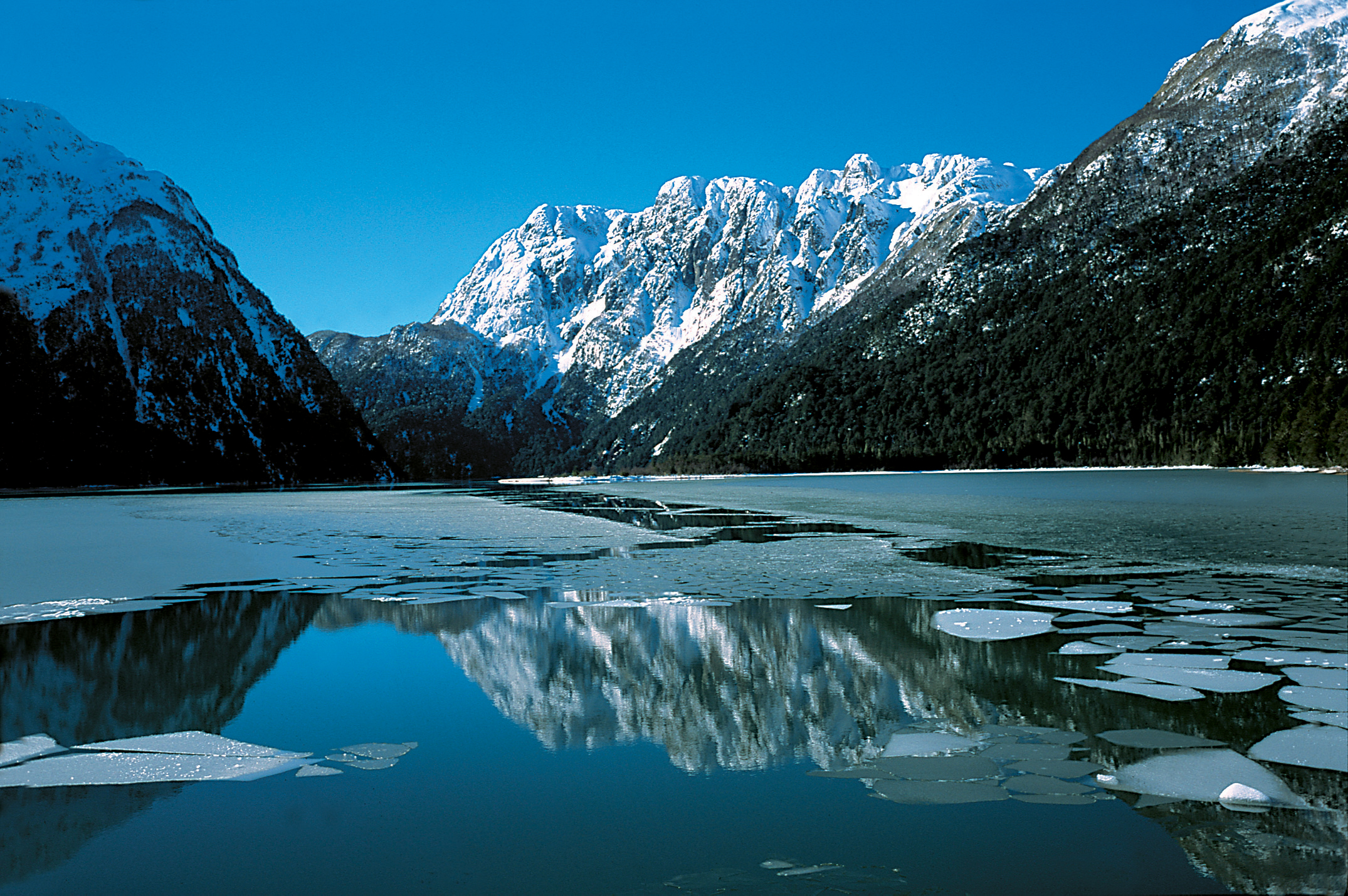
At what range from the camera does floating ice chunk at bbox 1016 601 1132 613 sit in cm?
1669

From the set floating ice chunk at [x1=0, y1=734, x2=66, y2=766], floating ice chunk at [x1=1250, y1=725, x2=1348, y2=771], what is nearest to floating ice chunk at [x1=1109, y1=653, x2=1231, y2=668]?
floating ice chunk at [x1=1250, y1=725, x2=1348, y2=771]

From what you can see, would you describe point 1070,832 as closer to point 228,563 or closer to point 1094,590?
point 1094,590

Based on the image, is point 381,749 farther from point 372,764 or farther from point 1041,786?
point 1041,786

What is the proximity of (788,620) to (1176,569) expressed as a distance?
1276 cm

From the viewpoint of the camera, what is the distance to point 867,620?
16.1 metres

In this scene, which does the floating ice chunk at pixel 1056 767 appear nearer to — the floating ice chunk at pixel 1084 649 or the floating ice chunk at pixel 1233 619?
the floating ice chunk at pixel 1084 649

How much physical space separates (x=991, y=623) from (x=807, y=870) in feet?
34.0

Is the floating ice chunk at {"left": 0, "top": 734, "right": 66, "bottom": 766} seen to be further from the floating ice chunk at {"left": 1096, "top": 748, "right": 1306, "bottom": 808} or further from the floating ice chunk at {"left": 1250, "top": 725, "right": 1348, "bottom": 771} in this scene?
the floating ice chunk at {"left": 1250, "top": 725, "right": 1348, "bottom": 771}

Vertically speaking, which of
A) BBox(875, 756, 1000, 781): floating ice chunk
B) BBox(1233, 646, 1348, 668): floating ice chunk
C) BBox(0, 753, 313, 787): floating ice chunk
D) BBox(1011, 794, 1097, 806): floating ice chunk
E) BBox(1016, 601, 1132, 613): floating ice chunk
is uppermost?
BBox(1233, 646, 1348, 668): floating ice chunk

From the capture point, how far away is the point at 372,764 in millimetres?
8562

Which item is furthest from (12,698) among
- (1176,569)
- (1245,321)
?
(1245,321)

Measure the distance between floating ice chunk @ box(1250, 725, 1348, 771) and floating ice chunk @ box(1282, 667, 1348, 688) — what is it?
2045 mm

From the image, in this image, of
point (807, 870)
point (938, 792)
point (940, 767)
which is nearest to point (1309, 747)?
point (940, 767)

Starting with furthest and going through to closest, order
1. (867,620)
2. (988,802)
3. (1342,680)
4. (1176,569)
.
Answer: (1176,569) → (867,620) → (1342,680) → (988,802)
